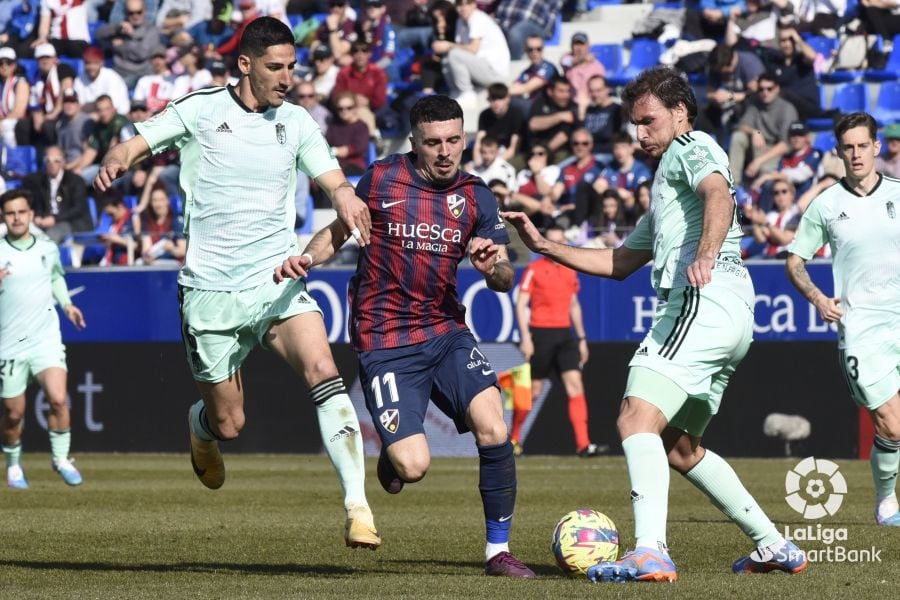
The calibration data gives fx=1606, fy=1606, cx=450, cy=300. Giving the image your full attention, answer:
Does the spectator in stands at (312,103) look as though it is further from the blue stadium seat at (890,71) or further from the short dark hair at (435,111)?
the short dark hair at (435,111)

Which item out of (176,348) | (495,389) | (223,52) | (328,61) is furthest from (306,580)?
(223,52)

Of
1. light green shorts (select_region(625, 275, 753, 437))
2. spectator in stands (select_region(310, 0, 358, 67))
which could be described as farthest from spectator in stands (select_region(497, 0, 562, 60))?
light green shorts (select_region(625, 275, 753, 437))

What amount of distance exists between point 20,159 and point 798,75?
37.8 feet

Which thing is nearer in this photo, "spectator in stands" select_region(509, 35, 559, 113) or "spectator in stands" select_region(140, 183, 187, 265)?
"spectator in stands" select_region(140, 183, 187, 265)

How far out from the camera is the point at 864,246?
34.8ft

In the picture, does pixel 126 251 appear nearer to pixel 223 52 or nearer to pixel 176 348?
pixel 176 348

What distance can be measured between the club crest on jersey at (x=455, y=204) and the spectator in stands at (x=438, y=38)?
15.1 meters

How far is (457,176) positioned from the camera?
844 centimetres

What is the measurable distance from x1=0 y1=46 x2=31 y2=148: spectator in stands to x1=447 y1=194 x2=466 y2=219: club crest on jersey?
57.7 ft

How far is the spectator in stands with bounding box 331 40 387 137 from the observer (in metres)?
23.1

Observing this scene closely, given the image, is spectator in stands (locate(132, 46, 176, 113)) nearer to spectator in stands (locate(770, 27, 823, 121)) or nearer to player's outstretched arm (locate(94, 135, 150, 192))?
spectator in stands (locate(770, 27, 823, 121))

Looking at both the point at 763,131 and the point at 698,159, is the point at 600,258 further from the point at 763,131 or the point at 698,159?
the point at 763,131

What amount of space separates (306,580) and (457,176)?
2241 mm

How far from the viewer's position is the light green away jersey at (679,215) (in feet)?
24.5
